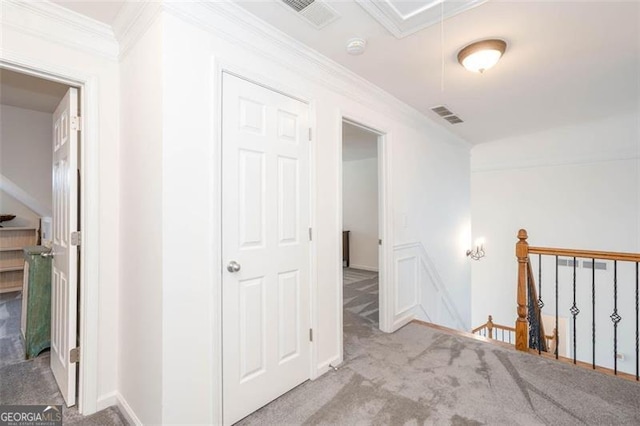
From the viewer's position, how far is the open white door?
6.25 ft

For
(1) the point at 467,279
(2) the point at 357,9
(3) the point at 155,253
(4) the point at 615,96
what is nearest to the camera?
(3) the point at 155,253

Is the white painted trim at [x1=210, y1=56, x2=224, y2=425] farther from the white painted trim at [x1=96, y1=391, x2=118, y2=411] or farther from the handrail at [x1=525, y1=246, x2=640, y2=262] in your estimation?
the handrail at [x1=525, y1=246, x2=640, y2=262]

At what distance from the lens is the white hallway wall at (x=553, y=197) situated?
4410 mm

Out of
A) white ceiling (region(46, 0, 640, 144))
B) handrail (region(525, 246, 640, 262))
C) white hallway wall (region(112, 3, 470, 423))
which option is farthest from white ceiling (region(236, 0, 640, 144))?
handrail (region(525, 246, 640, 262))

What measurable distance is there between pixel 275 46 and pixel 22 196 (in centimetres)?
448

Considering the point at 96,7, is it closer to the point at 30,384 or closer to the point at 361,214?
the point at 30,384

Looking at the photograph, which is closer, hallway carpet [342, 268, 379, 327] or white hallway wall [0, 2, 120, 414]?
white hallway wall [0, 2, 120, 414]

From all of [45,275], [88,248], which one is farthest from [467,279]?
[45,275]

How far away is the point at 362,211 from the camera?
6.75m

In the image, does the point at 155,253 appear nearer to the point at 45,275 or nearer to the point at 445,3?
the point at 45,275

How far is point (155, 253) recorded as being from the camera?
1.55 metres

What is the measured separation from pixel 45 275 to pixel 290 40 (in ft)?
9.36

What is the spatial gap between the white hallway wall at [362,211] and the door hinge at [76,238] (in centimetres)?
530

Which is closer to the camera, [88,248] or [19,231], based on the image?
[88,248]
